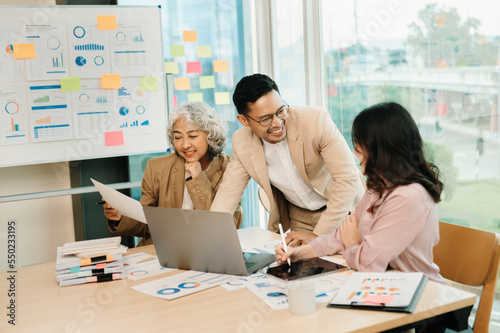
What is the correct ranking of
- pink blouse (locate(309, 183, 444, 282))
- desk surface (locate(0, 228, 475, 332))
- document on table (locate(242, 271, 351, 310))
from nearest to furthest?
desk surface (locate(0, 228, 475, 332)) < document on table (locate(242, 271, 351, 310)) < pink blouse (locate(309, 183, 444, 282))

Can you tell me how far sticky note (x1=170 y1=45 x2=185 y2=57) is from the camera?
11.9 ft

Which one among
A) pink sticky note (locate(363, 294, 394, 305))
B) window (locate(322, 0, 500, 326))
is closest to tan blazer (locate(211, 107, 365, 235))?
window (locate(322, 0, 500, 326))

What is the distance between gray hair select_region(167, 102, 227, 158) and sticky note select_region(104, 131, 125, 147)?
670 millimetres

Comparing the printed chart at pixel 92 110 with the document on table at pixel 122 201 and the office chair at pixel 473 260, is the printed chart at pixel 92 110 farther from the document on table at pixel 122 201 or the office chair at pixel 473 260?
the office chair at pixel 473 260

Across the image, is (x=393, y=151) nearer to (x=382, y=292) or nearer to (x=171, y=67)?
(x=382, y=292)

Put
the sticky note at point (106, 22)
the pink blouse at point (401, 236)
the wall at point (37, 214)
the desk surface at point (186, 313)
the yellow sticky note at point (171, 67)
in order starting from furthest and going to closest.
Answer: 1. the yellow sticky note at point (171, 67)
2. the wall at point (37, 214)
3. the sticky note at point (106, 22)
4. the pink blouse at point (401, 236)
5. the desk surface at point (186, 313)

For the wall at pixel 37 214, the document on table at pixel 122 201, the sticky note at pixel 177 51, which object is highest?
the sticky note at pixel 177 51

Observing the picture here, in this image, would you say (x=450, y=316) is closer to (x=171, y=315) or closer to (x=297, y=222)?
(x=171, y=315)

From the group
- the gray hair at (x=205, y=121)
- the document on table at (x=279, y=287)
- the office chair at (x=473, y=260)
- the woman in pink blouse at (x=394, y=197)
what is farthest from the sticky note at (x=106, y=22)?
the office chair at (x=473, y=260)

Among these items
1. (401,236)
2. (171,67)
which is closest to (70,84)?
(171,67)

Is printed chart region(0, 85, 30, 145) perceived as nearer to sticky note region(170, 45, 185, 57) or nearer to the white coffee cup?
sticky note region(170, 45, 185, 57)

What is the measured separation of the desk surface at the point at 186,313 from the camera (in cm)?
127

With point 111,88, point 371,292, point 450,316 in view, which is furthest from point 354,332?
point 111,88

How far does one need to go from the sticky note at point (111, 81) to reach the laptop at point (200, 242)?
1.50 metres
